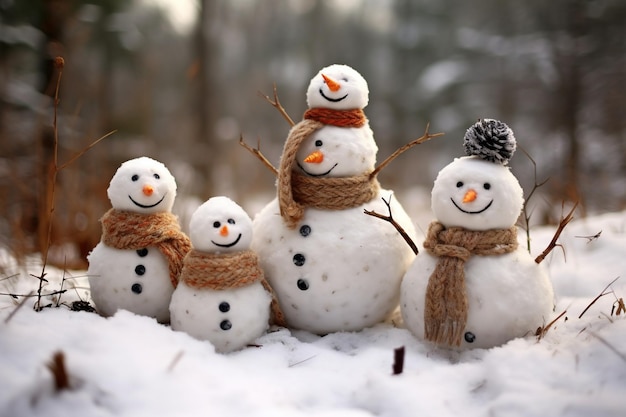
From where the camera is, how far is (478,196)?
1.78 metres

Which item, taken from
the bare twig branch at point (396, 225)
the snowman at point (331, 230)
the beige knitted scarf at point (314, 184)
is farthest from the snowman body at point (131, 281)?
the bare twig branch at point (396, 225)

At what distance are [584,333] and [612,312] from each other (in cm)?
15

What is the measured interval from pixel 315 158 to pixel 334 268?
0.43 meters

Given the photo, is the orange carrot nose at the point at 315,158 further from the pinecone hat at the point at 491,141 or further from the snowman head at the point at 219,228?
the pinecone hat at the point at 491,141

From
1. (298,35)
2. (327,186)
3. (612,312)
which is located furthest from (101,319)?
(298,35)

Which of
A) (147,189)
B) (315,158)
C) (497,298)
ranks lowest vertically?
(497,298)

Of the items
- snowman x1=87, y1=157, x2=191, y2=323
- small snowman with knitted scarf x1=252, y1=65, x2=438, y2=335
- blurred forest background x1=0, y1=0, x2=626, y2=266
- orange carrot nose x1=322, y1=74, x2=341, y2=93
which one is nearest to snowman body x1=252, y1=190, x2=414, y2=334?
small snowman with knitted scarf x1=252, y1=65, x2=438, y2=335

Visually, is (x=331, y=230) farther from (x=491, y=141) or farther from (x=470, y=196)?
(x=491, y=141)

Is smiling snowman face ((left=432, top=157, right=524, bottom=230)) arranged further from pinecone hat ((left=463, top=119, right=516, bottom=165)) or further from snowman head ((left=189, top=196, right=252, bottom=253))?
snowman head ((left=189, top=196, right=252, bottom=253))

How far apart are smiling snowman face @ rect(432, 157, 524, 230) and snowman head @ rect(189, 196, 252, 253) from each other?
29.0 inches

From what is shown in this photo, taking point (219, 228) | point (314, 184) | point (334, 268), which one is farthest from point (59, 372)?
point (314, 184)

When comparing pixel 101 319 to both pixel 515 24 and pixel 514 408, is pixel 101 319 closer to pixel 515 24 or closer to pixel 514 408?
pixel 514 408

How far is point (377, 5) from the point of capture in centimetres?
1287

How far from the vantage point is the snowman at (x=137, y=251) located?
6.15 ft
